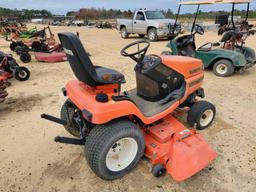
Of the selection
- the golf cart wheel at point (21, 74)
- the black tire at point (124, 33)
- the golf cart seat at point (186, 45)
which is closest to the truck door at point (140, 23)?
the black tire at point (124, 33)

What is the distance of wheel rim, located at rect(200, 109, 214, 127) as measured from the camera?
3.18 metres

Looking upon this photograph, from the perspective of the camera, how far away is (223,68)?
5582 mm

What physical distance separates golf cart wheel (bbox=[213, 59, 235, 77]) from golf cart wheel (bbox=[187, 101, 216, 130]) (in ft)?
8.64

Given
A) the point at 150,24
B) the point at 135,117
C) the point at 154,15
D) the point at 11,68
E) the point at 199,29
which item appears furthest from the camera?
the point at 154,15

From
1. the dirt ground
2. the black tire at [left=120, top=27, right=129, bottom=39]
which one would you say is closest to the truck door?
the black tire at [left=120, top=27, right=129, bottom=39]

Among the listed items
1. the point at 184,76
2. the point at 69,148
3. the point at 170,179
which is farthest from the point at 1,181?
the point at 184,76

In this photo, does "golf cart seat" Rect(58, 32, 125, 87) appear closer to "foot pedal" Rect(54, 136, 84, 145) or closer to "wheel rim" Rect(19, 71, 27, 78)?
"foot pedal" Rect(54, 136, 84, 145)

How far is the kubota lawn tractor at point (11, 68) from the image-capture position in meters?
5.09

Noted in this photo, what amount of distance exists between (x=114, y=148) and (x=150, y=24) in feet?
33.3

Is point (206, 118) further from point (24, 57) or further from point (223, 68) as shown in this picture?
point (24, 57)

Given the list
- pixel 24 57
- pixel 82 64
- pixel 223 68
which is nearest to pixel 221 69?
pixel 223 68

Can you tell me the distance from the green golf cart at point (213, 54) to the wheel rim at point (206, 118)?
265 cm

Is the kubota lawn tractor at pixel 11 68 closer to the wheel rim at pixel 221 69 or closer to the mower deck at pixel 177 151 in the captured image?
the mower deck at pixel 177 151

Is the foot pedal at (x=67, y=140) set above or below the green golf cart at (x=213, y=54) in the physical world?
below
